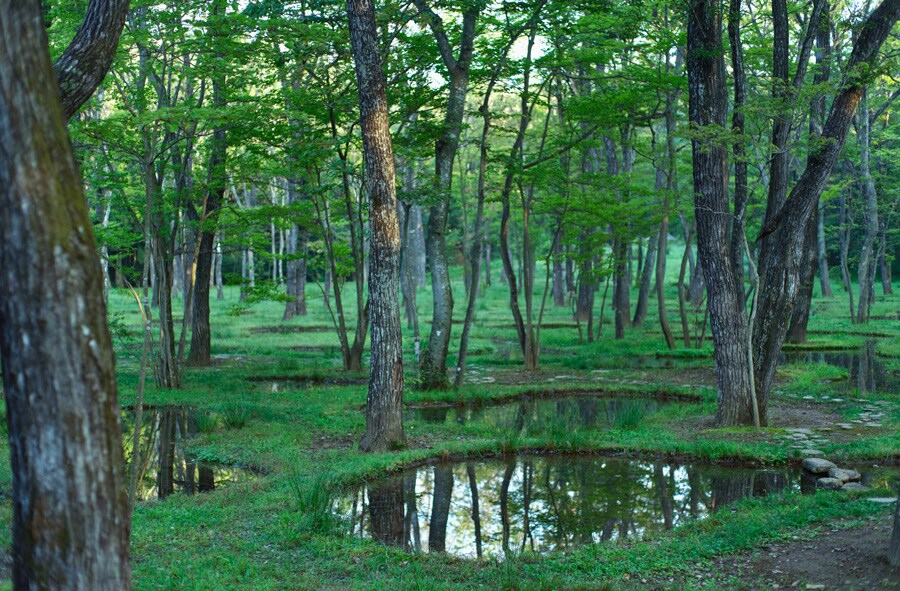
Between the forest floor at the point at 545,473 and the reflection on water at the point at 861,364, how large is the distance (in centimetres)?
9

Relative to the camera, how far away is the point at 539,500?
23.2 feet

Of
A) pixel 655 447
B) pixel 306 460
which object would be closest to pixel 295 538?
pixel 306 460

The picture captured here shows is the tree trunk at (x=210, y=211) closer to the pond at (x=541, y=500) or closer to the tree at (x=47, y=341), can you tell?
the pond at (x=541, y=500)

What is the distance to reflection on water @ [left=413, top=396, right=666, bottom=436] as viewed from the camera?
31.8 feet

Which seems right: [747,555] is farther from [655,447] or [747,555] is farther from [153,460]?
[153,460]

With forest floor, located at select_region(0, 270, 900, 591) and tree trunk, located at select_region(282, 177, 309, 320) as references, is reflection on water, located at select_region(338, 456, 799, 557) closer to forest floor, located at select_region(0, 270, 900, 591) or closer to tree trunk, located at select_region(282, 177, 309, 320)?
forest floor, located at select_region(0, 270, 900, 591)

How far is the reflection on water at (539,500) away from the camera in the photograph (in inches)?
241

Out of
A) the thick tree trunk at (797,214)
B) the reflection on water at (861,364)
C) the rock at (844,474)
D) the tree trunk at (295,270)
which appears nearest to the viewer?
the rock at (844,474)

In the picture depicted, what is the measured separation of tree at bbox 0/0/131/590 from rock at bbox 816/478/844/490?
6.09m

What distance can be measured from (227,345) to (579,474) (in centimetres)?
1267

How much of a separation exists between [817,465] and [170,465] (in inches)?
246

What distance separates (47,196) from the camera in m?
2.82

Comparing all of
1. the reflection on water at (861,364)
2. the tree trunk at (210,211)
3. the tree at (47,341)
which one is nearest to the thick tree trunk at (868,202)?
the reflection on water at (861,364)

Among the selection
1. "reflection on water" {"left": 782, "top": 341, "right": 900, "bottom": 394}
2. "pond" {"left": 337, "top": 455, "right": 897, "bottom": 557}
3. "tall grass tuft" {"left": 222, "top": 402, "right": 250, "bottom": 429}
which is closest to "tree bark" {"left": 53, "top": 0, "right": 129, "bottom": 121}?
"pond" {"left": 337, "top": 455, "right": 897, "bottom": 557}
